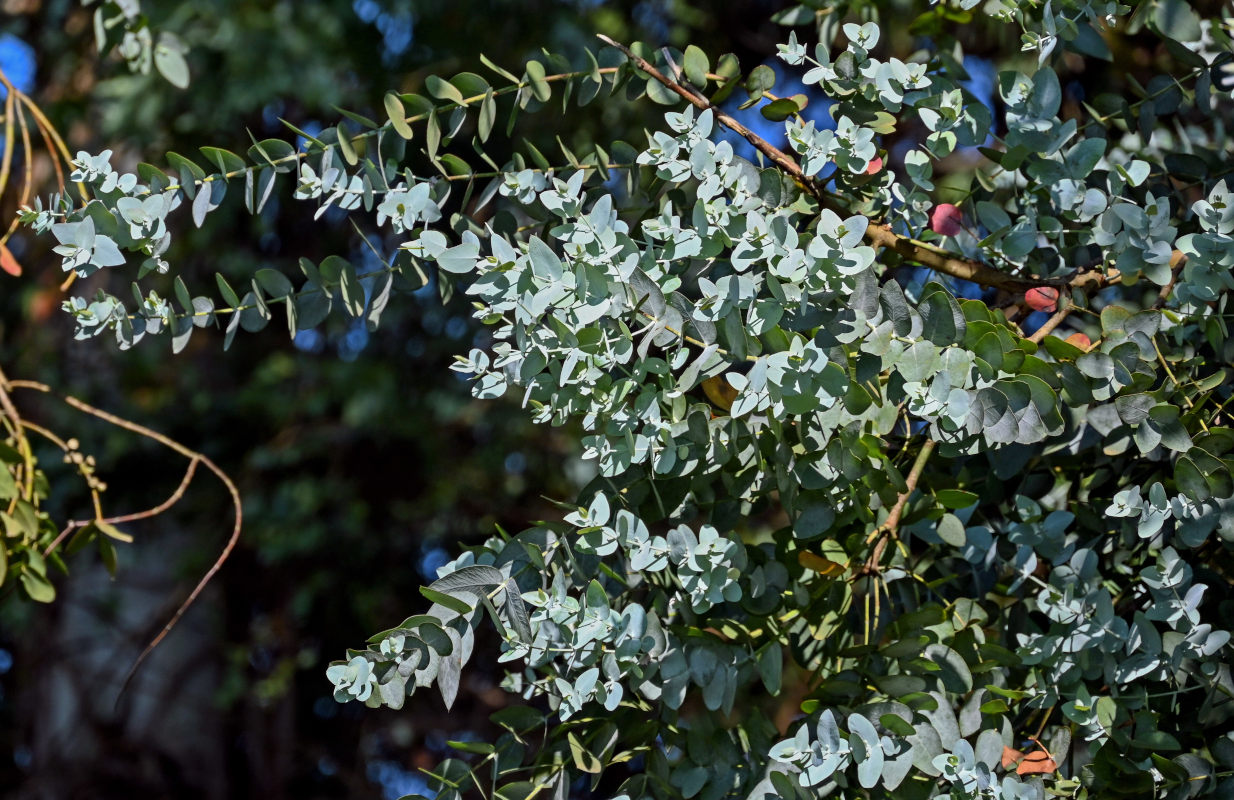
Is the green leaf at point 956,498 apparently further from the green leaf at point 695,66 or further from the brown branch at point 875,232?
the green leaf at point 695,66

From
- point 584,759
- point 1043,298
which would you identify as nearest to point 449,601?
point 584,759

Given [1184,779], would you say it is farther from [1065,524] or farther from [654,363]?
[654,363]

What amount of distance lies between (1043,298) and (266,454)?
1.76 m

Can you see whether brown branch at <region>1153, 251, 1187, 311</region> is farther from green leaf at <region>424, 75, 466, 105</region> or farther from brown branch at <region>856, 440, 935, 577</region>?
green leaf at <region>424, 75, 466, 105</region>

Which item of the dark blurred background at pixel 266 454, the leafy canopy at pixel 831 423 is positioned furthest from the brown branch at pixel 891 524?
the dark blurred background at pixel 266 454

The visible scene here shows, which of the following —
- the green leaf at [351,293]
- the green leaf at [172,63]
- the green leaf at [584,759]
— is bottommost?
the green leaf at [584,759]

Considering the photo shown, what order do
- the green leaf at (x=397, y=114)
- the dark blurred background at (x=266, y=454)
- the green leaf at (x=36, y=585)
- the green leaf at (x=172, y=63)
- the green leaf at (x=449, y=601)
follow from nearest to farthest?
the green leaf at (x=449, y=601) < the green leaf at (x=397, y=114) < the green leaf at (x=36, y=585) < the green leaf at (x=172, y=63) < the dark blurred background at (x=266, y=454)

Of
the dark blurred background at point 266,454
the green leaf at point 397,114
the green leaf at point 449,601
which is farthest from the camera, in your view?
the dark blurred background at point 266,454

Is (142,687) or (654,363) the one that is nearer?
(654,363)

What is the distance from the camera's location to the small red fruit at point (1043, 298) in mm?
566

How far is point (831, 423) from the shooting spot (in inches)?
19.5

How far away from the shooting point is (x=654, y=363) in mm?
475

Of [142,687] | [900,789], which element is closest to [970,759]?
[900,789]

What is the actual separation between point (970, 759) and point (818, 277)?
208 mm
